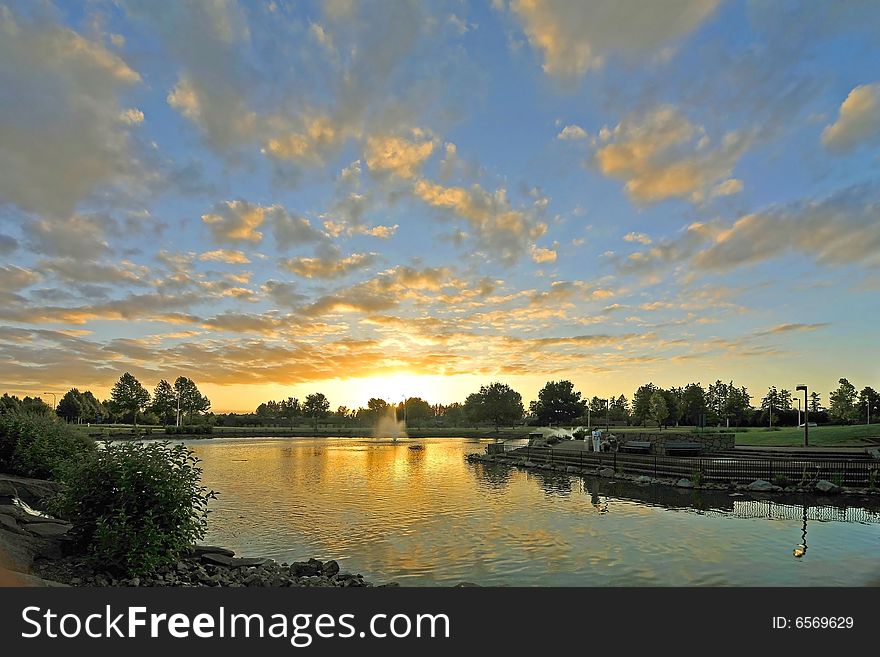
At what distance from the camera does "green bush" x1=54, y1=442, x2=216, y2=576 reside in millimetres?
11766

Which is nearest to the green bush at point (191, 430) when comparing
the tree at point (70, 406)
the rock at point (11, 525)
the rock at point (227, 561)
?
the tree at point (70, 406)

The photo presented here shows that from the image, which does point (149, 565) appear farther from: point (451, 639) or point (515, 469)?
point (515, 469)

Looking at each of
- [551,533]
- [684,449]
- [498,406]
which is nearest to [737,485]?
[684,449]

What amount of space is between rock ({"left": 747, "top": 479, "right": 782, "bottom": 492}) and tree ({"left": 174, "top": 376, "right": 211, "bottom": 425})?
16417cm

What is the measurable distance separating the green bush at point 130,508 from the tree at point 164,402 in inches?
6075

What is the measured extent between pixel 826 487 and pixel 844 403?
63910 millimetres

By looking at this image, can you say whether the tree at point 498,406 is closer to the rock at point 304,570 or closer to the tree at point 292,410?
the tree at point 292,410

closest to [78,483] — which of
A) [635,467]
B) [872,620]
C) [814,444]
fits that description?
[872,620]

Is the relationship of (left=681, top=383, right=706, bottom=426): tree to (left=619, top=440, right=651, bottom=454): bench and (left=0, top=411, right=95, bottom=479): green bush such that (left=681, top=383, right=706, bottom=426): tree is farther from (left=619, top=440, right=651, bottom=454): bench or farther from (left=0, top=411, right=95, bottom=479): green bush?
(left=0, top=411, right=95, bottom=479): green bush

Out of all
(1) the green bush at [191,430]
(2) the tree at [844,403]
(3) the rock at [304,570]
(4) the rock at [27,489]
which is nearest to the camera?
(3) the rock at [304,570]

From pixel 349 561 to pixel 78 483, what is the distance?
978 cm

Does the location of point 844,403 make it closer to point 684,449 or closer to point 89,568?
point 684,449

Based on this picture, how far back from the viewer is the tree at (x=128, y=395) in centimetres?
13838

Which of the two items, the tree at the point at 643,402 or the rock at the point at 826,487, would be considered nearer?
the rock at the point at 826,487
